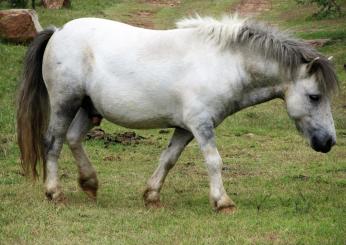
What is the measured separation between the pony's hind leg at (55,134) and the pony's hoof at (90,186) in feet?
1.04

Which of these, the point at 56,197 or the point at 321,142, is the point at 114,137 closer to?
the point at 56,197

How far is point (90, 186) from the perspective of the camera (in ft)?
27.3

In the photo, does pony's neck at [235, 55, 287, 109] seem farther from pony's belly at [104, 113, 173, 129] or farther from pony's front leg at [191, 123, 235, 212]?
pony's belly at [104, 113, 173, 129]

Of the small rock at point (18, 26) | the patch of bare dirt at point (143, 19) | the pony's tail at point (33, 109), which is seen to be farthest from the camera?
the patch of bare dirt at point (143, 19)

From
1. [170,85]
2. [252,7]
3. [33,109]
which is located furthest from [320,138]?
[252,7]

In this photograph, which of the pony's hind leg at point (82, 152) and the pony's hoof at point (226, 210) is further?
the pony's hind leg at point (82, 152)

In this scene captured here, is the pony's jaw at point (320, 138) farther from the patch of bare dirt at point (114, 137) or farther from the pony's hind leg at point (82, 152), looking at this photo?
the patch of bare dirt at point (114, 137)

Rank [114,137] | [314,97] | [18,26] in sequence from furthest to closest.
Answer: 1. [18,26]
2. [114,137]
3. [314,97]

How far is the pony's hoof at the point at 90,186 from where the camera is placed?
27.3 ft

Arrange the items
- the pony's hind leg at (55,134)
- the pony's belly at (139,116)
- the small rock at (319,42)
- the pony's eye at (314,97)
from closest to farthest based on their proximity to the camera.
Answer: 1. the pony's eye at (314,97)
2. the pony's belly at (139,116)
3. the pony's hind leg at (55,134)
4. the small rock at (319,42)

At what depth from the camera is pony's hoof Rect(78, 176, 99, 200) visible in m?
8.32

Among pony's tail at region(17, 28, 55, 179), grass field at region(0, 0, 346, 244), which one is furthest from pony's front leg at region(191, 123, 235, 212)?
pony's tail at region(17, 28, 55, 179)

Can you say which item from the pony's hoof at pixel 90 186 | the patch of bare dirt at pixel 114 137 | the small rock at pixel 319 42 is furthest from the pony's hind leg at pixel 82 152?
the small rock at pixel 319 42

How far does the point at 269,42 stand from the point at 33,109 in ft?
9.12
